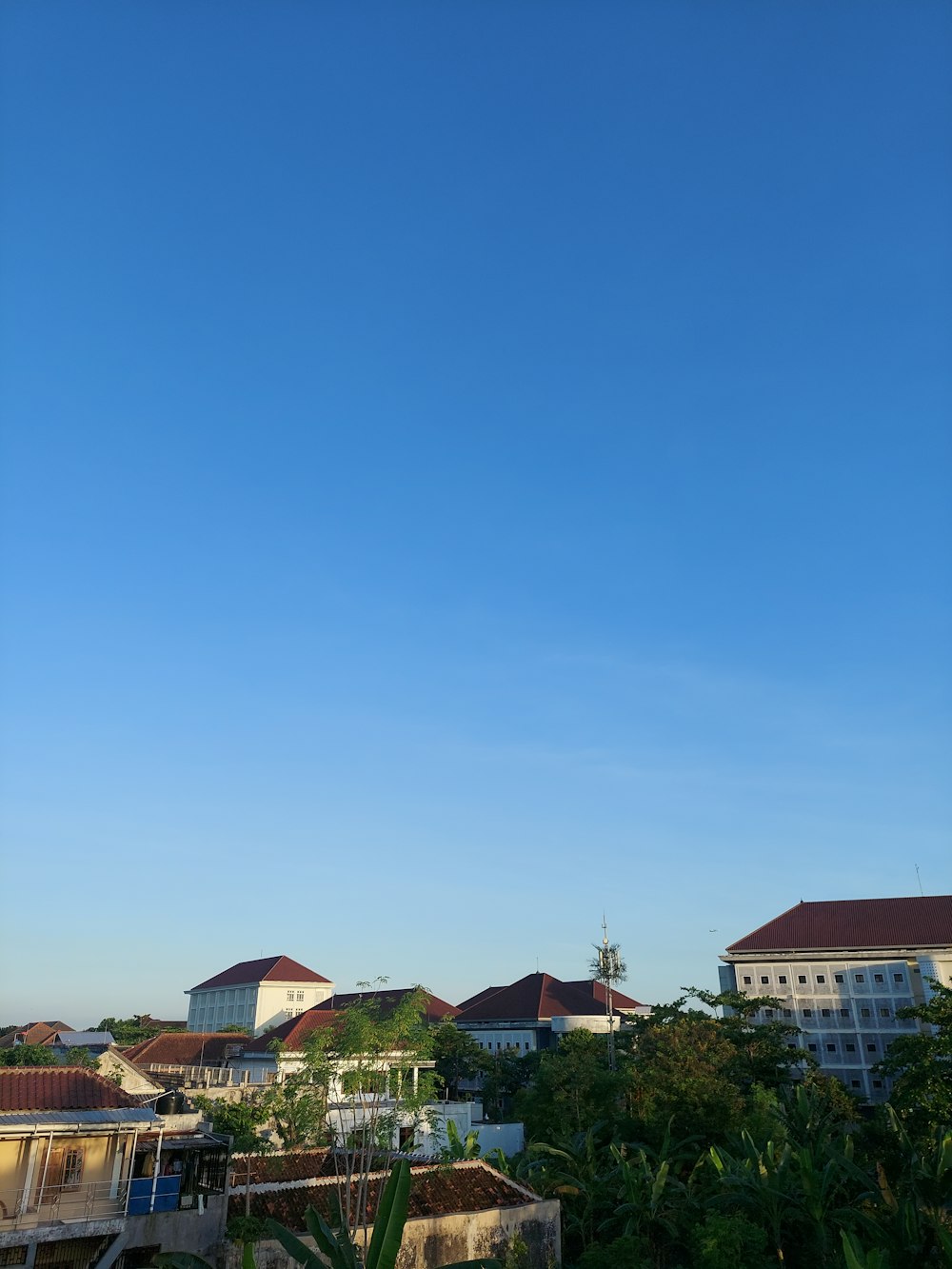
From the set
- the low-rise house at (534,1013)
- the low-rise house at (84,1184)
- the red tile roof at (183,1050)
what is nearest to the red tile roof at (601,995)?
the low-rise house at (534,1013)

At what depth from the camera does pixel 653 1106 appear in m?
35.7

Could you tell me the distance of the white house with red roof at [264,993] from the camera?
289 feet

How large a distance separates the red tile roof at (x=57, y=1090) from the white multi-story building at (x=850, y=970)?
50.2 metres

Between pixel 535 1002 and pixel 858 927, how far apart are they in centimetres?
2579

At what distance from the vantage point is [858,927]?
2589 inches

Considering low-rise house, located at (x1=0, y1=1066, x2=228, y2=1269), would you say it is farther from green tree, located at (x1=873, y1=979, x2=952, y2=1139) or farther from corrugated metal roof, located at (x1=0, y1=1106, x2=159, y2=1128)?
green tree, located at (x1=873, y1=979, x2=952, y2=1139)

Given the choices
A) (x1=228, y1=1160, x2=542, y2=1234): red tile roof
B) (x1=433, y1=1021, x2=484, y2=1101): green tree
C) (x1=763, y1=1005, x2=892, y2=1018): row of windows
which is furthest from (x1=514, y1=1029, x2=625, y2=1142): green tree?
(x1=763, y1=1005, x2=892, y2=1018): row of windows

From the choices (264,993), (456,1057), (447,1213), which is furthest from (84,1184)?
(264,993)

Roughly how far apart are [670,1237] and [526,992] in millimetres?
49598

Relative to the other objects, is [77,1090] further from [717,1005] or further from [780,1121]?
[717,1005]

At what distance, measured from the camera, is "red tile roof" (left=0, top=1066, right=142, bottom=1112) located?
19.9m

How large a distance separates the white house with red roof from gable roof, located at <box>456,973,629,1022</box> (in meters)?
18.7

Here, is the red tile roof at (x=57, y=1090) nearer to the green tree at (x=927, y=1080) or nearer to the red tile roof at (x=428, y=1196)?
the red tile roof at (x=428, y=1196)

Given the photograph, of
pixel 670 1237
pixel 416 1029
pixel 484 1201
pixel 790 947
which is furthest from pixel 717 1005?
pixel 416 1029
